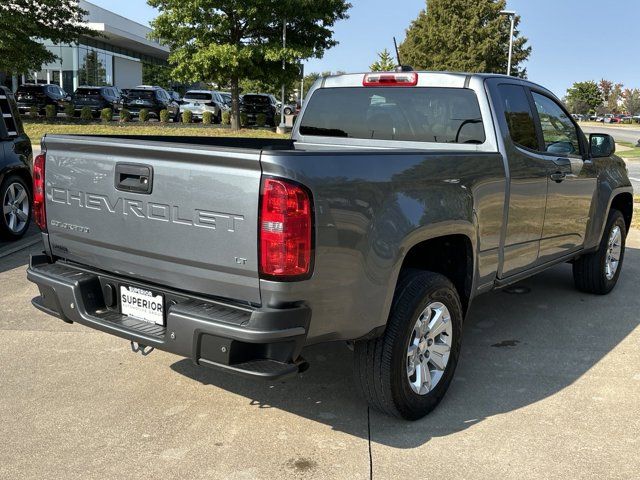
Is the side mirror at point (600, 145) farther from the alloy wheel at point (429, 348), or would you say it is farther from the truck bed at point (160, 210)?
the truck bed at point (160, 210)

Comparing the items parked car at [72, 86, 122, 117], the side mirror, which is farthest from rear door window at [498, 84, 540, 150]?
parked car at [72, 86, 122, 117]

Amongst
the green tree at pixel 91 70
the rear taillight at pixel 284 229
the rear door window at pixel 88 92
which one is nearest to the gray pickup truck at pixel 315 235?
the rear taillight at pixel 284 229

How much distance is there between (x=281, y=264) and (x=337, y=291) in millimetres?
341

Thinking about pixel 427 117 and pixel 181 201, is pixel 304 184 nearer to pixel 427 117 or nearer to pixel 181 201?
pixel 181 201

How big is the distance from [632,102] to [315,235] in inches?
5152

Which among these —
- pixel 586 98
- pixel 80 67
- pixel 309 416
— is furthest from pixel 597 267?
pixel 586 98

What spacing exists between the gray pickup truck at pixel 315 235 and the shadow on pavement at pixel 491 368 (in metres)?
0.19

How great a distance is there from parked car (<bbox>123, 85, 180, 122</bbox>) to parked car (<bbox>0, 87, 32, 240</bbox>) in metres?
21.7

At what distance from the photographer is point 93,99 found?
95.6ft

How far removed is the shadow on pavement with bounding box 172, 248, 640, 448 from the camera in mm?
3631

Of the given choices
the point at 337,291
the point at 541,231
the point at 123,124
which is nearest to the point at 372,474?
the point at 337,291

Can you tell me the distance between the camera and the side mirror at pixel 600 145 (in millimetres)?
5457

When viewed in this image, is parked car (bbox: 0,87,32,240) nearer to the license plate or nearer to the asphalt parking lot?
the asphalt parking lot

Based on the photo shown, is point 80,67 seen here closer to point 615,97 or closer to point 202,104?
point 202,104
